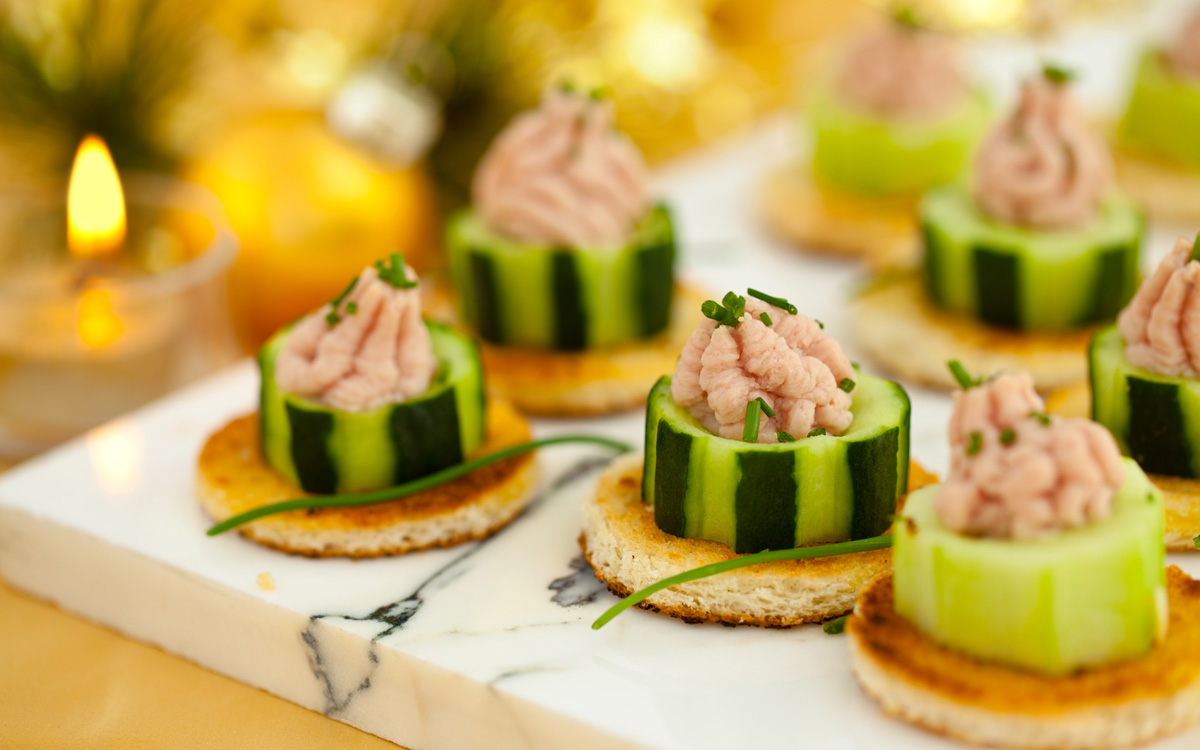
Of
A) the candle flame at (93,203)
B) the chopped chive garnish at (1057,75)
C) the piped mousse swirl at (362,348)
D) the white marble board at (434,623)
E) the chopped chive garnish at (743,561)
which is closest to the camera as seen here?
the white marble board at (434,623)

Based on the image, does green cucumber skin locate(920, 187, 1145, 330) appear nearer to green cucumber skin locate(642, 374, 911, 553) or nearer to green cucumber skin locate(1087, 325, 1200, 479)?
green cucumber skin locate(1087, 325, 1200, 479)

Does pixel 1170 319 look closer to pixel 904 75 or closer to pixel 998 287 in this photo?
pixel 998 287

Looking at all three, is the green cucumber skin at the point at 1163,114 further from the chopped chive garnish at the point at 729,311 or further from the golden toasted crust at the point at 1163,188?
the chopped chive garnish at the point at 729,311

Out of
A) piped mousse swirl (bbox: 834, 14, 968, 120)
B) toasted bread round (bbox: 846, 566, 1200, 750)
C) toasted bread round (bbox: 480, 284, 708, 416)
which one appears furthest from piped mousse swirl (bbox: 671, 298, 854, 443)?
piped mousse swirl (bbox: 834, 14, 968, 120)

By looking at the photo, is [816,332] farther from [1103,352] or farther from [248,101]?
[248,101]

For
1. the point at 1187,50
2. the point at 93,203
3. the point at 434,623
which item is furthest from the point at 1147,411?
the point at 93,203

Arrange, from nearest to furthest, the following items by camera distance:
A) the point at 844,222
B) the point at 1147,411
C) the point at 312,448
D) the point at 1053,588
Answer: the point at 1053,588 → the point at 1147,411 → the point at 312,448 → the point at 844,222

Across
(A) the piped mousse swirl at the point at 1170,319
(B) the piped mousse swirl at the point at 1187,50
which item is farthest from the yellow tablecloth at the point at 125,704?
(B) the piped mousse swirl at the point at 1187,50
